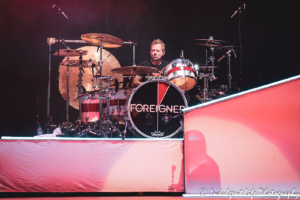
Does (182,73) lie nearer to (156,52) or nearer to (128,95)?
(128,95)

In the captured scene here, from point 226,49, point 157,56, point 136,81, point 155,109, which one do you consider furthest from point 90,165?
point 226,49

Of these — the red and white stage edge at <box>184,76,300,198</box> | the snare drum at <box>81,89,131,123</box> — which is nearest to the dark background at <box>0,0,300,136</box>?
the snare drum at <box>81,89,131,123</box>

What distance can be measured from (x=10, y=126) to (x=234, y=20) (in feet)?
19.9

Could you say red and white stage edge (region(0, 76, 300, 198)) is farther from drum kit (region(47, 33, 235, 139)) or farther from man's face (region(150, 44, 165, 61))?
man's face (region(150, 44, 165, 61))

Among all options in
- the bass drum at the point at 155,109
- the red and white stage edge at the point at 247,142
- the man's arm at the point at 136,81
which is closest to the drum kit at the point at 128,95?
the bass drum at the point at 155,109

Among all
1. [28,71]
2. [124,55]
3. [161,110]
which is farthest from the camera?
[124,55]

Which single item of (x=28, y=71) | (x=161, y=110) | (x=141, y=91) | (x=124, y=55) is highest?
(x=124, y=55)

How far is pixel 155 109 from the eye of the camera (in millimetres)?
4090

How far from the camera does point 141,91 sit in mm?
4133

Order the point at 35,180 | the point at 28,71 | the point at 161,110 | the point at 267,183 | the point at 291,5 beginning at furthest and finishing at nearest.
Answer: the point at 28,71, the point at 291,5, the point at 161,110, the point at 35,180, the point at 267,183

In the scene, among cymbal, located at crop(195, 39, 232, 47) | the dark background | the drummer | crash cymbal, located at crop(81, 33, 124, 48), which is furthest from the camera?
the drummer

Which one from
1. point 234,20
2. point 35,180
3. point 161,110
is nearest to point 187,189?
point 35,180

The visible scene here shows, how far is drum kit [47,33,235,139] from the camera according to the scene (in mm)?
4066

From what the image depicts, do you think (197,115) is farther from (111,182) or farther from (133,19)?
(133,19)
